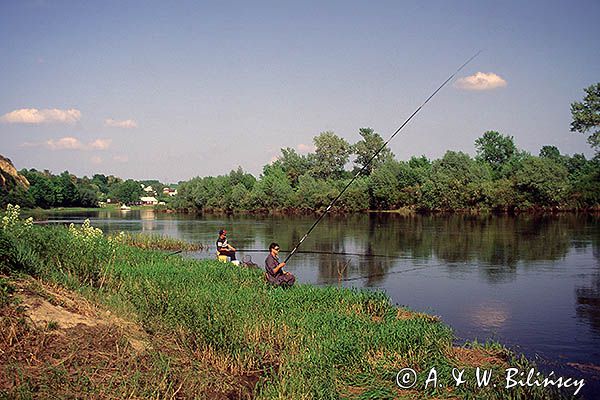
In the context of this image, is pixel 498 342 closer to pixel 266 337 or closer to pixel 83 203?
pixel 266 337

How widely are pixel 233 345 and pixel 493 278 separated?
13.4 meters

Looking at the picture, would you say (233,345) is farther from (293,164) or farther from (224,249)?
(293,164)

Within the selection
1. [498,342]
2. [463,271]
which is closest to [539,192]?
[463,271]

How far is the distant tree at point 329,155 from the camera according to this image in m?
96.0

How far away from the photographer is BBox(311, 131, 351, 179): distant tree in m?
96.0

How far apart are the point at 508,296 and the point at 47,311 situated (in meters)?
12.7

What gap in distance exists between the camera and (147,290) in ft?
32.8

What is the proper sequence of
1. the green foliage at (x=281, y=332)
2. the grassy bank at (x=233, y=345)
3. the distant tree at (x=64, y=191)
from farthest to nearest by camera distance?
the distant tree at (x=64, y=191)
the green foliage at (x=281, y=332)
the grassy bank at (x=233, y=345)

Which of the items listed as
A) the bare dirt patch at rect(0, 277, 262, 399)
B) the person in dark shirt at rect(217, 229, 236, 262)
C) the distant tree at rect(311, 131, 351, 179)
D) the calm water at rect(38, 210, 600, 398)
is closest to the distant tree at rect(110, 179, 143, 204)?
the distant tree at rect(311, 131, 351, 179)

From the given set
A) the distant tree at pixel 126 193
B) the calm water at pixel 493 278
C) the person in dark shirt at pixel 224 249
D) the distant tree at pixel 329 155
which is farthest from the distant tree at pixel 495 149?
the distant tree at pixel 126 193

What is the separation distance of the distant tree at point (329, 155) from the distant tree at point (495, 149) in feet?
74.5

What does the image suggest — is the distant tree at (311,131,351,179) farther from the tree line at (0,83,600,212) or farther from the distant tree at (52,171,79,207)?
the distant tree at (52,171,79,207)

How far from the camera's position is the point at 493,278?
1888 cm

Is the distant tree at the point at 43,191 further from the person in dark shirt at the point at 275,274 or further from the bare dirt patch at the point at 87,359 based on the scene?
the bare dirt patch at the point at 87,359
